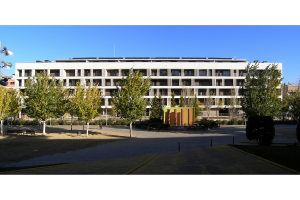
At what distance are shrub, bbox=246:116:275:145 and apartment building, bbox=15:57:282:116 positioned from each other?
120ft

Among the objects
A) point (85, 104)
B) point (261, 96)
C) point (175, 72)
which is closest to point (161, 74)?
point (175, 72)

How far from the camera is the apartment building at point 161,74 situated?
52125 mm

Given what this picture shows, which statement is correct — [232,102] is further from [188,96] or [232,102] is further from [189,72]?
[189,72]

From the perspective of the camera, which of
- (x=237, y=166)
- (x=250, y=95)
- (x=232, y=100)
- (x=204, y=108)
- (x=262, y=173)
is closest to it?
(x=262, y=173)

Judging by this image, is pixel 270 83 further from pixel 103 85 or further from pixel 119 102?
pixel 103 85

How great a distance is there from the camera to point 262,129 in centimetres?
1515

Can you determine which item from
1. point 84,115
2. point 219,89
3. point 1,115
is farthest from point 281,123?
point 1,115

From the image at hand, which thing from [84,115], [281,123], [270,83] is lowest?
[281,123]

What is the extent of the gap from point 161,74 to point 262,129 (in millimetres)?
40049

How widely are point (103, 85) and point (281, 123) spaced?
1764 inches

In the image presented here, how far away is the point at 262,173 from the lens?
7289 millimetres

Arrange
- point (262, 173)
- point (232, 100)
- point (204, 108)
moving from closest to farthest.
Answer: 1. point (262, 173)
2. point (232, 100)
3. point (204, 108)

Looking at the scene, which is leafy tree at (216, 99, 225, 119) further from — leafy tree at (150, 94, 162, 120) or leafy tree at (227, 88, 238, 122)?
leafy tree at (150, 94, 162, 120)

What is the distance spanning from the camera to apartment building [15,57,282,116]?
52.1 m
